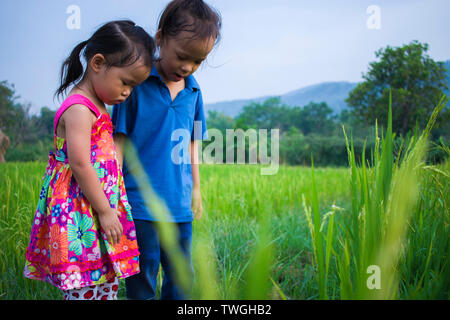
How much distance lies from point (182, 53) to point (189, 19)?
0.14m

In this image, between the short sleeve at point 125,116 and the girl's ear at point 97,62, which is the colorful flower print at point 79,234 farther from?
the girl's ear at point 97,62

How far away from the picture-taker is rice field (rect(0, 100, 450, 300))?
23.9 inches

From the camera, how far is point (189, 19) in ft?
3.67

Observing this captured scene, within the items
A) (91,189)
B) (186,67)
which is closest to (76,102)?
(91,189)

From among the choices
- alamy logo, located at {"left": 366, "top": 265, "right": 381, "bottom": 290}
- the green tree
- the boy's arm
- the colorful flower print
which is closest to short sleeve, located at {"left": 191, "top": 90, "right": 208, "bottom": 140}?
the boy's arm

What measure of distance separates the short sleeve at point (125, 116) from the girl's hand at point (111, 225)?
32cm

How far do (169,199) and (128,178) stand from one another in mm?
178

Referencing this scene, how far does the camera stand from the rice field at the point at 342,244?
61 cm

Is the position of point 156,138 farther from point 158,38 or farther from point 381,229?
point 381,229

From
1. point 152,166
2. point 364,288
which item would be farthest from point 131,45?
point 364,288

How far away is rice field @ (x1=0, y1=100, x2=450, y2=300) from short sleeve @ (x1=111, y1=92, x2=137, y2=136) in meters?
0.53

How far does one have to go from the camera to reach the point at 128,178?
117cm

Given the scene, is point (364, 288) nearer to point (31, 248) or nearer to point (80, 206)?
point (80, 206)

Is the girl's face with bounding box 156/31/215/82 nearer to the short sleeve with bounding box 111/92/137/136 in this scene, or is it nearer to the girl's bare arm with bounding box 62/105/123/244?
the short sleeve with bounding box 111/92/137/136
